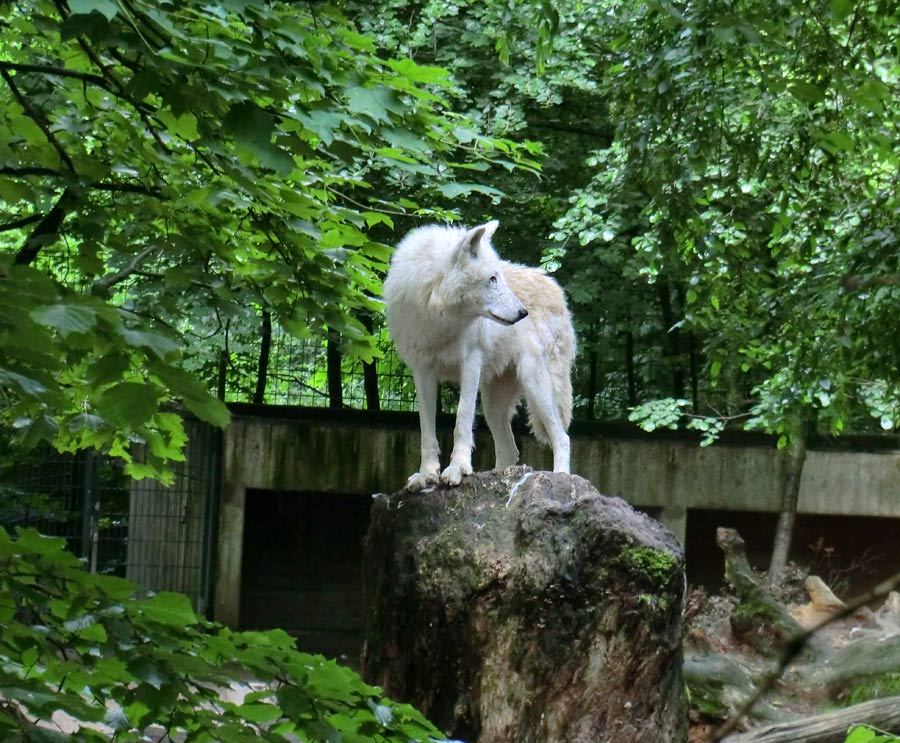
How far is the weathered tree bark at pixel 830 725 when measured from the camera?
5.85 meters

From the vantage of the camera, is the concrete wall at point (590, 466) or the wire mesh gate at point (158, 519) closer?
the wire mesh gate at point (158, 519)

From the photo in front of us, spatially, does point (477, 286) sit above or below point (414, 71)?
below

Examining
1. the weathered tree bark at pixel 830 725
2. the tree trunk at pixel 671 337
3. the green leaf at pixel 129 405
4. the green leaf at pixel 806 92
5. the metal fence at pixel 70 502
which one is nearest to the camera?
the green leaf at pixel 129 405

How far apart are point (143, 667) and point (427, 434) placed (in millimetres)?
4724

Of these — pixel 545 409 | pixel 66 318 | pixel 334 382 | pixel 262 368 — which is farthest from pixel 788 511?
pixel 66 318

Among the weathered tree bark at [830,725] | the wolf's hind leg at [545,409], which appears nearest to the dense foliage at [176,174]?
the wolf's hind leg at [545,409]

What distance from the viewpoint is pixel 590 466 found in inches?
509

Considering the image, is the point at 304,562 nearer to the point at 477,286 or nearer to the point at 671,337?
the point at 671,337

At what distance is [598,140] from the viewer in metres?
13.5

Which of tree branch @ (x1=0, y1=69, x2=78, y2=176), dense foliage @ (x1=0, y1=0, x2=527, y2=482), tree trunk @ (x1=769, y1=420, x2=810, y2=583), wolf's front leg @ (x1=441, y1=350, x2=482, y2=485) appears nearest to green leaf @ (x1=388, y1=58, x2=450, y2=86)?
dense foliage @ (x1=0, y1=0, x2=527, y2=482)

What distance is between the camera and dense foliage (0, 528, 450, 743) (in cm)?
221

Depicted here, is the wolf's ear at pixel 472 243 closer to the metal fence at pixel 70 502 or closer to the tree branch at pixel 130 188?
the tree branch at pixel 130 188

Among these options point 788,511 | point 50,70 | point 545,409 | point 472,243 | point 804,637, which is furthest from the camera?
point 788,511

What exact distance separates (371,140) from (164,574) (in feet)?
31.2
